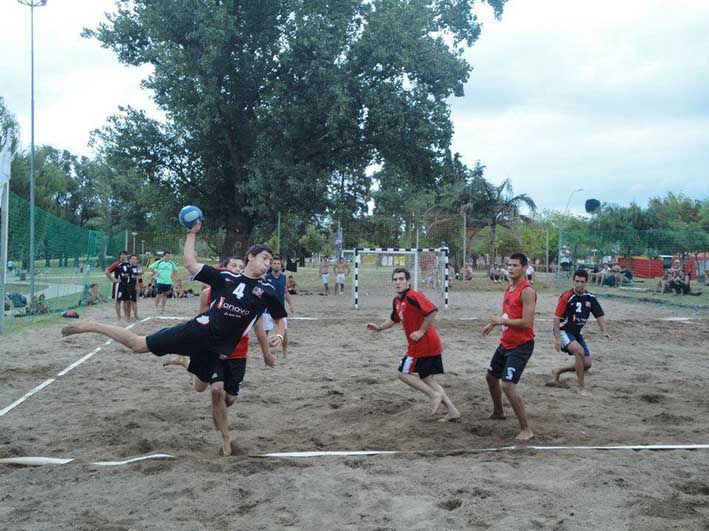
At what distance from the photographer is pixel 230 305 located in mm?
5672

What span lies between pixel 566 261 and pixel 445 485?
28.9 meters

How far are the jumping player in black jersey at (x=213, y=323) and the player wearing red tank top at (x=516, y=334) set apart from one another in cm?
224

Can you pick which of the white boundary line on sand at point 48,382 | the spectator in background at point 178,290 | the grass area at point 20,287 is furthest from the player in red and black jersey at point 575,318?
the spectator in background at point 178,290

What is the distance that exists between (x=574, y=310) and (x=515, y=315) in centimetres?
247

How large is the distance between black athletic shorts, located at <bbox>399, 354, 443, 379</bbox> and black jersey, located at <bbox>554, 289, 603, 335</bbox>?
2.37 m

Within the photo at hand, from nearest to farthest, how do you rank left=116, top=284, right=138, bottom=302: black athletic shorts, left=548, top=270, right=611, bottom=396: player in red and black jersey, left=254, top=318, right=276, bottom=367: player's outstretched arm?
left=254, top=318, right=276, bottom=367: player's outstretched arm → left=548, top=270, right=611, bottom=396: player in red and black jersey → left=116, top=284, right=138, bottom=302: black athletic shorts

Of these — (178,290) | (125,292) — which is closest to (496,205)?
(178,290)

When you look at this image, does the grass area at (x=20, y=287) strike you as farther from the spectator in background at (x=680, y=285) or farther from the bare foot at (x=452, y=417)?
the spectator in background at (x=680, y=285)

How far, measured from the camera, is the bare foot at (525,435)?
627 cm

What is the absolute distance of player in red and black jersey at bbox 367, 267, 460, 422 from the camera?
7082 millimetres

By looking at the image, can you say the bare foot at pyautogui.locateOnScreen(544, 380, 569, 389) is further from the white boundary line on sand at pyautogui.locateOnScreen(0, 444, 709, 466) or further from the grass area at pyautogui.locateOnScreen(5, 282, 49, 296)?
the grass area at pyautogui.locateOnScreen(5, 282, 49, 296)

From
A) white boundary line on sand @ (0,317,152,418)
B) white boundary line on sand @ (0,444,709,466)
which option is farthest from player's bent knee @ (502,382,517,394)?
white boundary line on sand @ (0,317,152,418)

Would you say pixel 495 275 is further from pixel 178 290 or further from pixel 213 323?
pixel 213 323

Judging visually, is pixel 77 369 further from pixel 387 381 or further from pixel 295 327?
pixel 295 327
